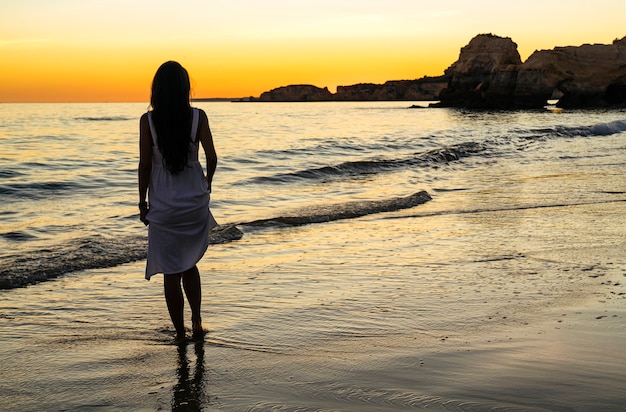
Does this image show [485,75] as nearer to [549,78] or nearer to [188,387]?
[549,78]

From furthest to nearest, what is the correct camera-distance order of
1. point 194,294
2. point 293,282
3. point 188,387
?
1. point 293,282
2. point 194,294
3. point 188,387

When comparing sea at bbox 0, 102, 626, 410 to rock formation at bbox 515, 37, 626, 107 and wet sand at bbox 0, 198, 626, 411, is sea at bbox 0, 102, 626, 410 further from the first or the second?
rock formation at bbox 515, 37, 626, 107

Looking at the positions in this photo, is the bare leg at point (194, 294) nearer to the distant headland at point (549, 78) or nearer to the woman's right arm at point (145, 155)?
the woman's right arm at point (145, 155)

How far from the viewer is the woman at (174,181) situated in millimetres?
4086

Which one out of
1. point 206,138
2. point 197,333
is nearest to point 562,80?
point 206,138

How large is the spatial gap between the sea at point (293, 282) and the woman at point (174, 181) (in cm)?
50

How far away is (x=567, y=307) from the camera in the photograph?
484 centimetres

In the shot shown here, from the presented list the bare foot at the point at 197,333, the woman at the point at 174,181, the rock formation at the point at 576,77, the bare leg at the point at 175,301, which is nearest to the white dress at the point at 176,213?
the woman at the point at 174,181

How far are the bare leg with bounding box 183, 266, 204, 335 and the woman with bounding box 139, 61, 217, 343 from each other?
0.07ft

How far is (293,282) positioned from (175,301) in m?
1.67

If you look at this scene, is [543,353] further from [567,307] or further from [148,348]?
[148,348]

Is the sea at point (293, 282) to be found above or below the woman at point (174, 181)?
below

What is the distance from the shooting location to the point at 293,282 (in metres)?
5.88

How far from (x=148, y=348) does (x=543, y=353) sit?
2.28 m
